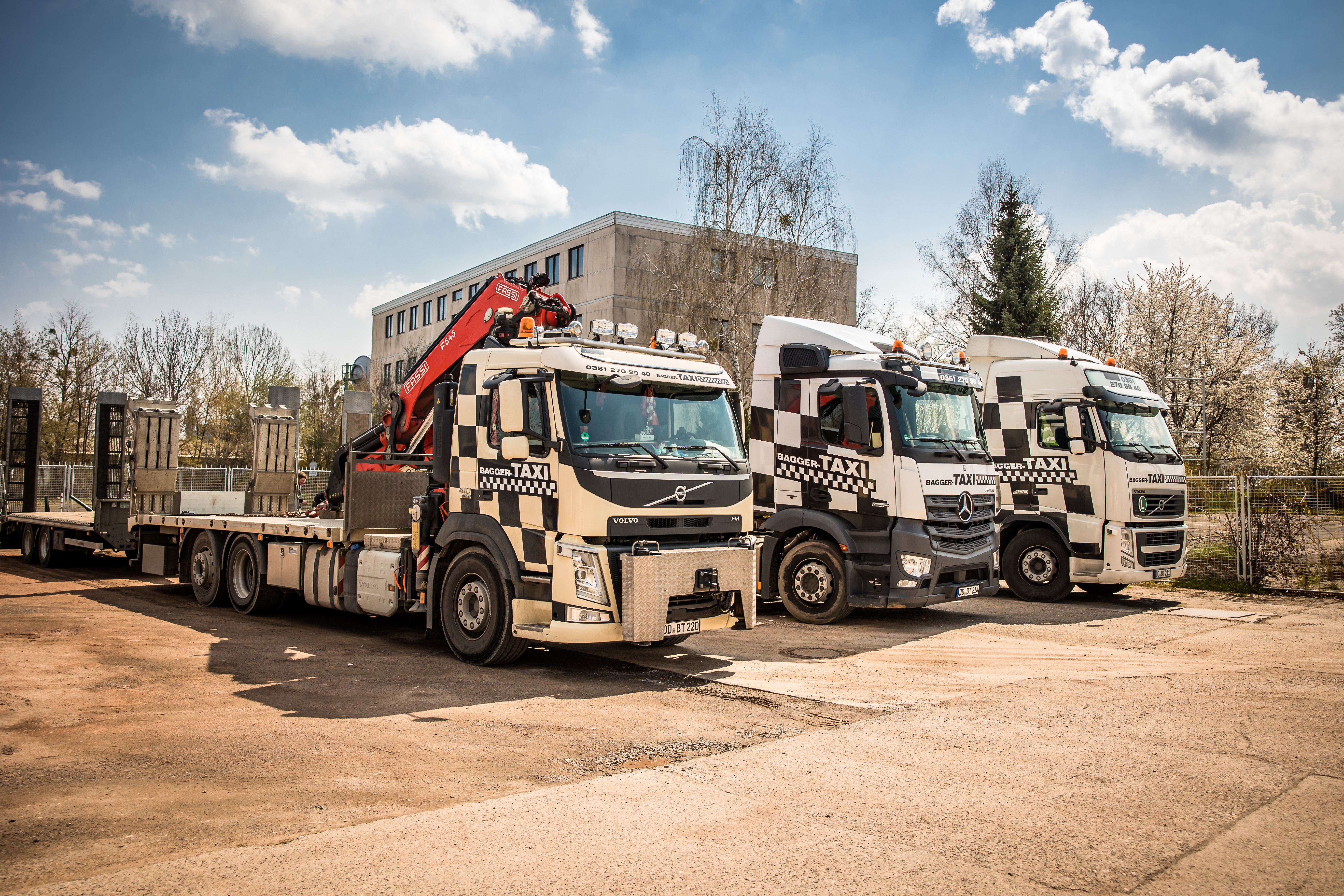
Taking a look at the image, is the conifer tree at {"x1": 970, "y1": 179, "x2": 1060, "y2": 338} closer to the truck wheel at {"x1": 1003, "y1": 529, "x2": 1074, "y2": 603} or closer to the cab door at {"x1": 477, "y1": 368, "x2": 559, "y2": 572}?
the truck wheel at {"x1": 1003, "y1": 529, "x2": 1074, "y2": 603}

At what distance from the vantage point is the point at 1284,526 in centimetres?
1401

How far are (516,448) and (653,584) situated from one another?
1.57 meters

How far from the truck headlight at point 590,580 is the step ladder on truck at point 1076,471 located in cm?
779

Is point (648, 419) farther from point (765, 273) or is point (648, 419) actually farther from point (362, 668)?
point (765, 273)

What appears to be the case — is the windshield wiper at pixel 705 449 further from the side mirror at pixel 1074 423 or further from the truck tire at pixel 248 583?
the side mirror at pixel 1074 423

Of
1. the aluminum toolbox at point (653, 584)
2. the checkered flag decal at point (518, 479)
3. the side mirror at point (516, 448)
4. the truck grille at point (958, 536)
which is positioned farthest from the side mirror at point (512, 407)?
the truck grille at point (958, 536)

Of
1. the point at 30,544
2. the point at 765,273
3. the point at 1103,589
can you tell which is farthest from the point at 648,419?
the point at 765,273

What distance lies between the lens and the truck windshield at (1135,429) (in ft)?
39.7

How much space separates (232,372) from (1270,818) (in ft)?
134

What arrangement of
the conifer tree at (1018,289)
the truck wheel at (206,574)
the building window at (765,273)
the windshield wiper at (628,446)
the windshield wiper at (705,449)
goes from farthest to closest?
the conifer tree at (1018,289), the building window at (765,273), the truck wheel at (206,574), the windshield wiper at (705,449), the windshield wiper at (628,446)

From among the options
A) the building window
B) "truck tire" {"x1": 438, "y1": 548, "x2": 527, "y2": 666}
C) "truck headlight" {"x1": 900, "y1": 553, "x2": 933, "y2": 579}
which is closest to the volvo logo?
"truck headlight" {"x1": 900, "y1": 553, "x2": 933, "y2": 579}

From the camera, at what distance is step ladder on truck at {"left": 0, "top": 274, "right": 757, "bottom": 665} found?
6.96 metres

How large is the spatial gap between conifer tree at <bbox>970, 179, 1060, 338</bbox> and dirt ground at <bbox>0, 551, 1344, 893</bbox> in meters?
25.0

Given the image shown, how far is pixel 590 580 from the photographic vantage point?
691cm
